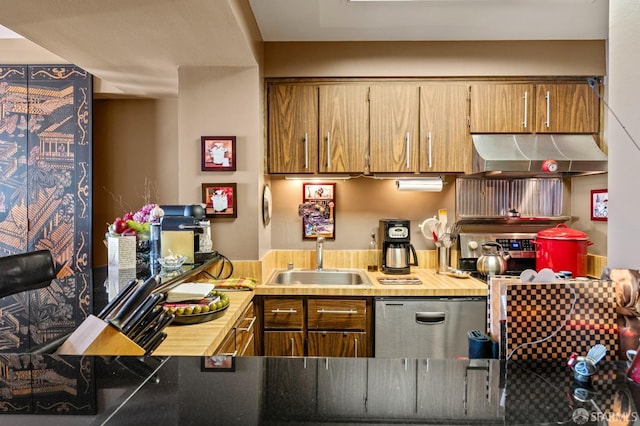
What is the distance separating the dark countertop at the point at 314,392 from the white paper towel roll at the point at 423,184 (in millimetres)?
2218

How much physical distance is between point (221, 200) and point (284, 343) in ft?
3.49

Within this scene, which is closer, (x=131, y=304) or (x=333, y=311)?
(x=131, y=304)

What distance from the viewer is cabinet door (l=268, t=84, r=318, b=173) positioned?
2.84 meters

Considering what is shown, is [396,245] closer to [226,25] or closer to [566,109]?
[566,109]

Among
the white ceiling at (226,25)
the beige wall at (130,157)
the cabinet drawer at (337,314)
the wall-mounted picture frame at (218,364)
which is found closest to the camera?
the wall-mounted picture frame at (218,364)

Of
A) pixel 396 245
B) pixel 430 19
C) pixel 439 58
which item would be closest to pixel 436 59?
pixel 439 58

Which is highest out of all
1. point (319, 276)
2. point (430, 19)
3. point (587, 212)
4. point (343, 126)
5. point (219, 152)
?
point (430, 19)

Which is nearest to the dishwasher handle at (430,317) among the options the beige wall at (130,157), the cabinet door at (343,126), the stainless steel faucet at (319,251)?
the stainless steel faucet at (319,251)

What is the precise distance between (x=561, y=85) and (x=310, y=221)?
86.9 inches

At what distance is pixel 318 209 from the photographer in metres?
3.17

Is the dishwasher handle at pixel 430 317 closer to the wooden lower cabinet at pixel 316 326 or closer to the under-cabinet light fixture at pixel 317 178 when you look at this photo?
the wooden lower cabinet at pixel 316 326

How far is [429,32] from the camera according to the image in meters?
2.70

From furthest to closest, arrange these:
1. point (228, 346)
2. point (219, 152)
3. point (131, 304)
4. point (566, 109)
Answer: point (566, 109) → point (219, 152) → point (228, 346) → point (131, 304)

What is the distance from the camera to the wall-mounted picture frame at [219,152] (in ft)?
8.44
